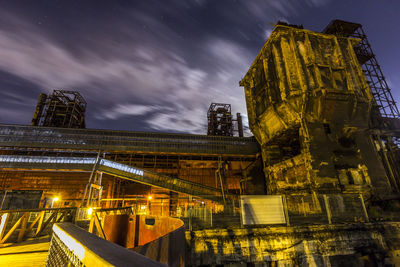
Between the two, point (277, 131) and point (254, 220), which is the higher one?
point (277, 131)

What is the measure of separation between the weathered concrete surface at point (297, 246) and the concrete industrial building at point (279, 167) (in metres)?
0.04

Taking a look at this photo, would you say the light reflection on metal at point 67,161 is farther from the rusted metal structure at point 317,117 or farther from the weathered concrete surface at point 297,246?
the rusted metal structure at point 317,117

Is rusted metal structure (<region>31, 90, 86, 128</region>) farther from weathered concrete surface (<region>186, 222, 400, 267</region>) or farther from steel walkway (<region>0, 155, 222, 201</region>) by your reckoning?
weathered concrete surface (<region>186, 222, 400, 267</region>)

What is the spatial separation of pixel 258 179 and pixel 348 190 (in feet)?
31.7

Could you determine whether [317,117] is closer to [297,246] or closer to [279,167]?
[279,167]

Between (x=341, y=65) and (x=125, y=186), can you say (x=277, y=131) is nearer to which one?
(x=341, y=65)

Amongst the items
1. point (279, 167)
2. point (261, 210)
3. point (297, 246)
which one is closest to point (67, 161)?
point (261, 210)

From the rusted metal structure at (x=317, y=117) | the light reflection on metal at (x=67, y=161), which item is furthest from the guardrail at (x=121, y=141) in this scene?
the rusted metal structure at (x=317, y=117)

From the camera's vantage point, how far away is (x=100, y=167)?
17.2 metres

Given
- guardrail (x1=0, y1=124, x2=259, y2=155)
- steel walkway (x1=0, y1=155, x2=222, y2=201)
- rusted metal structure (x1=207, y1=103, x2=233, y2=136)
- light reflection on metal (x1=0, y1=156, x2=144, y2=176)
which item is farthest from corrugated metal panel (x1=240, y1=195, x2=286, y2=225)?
rusted metal structure (x1=207, y1=103, x2=233, y2=136)

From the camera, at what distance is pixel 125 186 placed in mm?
22406

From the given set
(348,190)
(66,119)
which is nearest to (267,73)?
(348,190)

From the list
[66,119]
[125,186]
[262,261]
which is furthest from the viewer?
[66,119]

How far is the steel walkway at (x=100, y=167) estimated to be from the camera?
1670 centimetres
